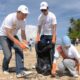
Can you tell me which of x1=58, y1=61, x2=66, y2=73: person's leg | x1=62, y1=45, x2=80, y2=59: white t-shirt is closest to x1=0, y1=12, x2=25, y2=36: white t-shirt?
x1=62, y1=45, x2=80, y2=59: white t-shirt

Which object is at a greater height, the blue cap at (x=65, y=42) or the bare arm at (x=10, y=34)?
the bare arm at (x=10, y=34)

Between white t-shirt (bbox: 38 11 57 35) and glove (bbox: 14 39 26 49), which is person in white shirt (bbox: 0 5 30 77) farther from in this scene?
white t-shirt (bbox: 38 11 57 35)

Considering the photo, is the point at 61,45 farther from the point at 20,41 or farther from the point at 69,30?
the point at 69,30

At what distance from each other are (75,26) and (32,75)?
2008 inches

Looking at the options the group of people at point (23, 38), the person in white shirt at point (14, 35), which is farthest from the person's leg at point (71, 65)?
the person in white shirt at point (14, 35)

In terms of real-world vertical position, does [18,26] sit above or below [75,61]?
above

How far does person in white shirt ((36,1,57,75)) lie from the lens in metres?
8.92

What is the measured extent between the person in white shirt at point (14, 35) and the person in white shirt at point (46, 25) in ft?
1.55

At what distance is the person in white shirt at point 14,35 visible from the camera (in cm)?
871

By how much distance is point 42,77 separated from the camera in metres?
9.02

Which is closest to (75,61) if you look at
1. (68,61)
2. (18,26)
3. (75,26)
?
(68,61)

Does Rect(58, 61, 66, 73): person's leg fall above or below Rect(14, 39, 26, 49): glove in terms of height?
below

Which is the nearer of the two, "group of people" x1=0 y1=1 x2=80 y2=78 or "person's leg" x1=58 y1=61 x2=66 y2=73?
"group of people" x1=0 y1=1 x2=80 y2=78

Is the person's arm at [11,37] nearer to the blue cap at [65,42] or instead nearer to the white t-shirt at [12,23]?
the white t-shirt at [12,23]
